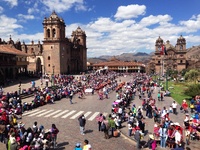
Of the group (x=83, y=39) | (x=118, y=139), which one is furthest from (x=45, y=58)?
(x=118, y=139)

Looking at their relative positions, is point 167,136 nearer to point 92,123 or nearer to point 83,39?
point 92,123

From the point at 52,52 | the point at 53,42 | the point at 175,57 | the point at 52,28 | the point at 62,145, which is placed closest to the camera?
the point at 62,145

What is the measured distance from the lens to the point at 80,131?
15.0 m

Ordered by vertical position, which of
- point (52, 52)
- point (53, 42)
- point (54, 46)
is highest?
point (53, 42)

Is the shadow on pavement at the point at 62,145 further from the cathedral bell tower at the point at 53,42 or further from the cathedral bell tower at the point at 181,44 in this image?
the cathedral bell tower at the point at 181,44

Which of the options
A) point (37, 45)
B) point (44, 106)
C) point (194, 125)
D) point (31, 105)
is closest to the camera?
point (194, 125)

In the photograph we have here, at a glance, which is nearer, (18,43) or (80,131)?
(80,131)

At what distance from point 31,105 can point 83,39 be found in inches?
2637

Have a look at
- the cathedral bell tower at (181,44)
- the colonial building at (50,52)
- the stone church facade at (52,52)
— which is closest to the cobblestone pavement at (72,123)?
the colonial building at (50,52)

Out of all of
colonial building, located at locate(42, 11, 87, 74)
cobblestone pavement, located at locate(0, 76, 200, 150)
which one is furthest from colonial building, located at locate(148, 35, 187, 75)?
cobblestone pavement, located at locate(0, 76, 200, 150)

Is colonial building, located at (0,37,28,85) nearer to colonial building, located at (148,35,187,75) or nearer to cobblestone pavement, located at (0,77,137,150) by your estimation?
cobblestone pavement, located at (0,77,137,150)

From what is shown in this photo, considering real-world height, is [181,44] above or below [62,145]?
above

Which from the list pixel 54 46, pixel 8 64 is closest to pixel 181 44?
pixel 54 46

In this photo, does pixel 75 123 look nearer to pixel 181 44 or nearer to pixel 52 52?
pixel 52 52
